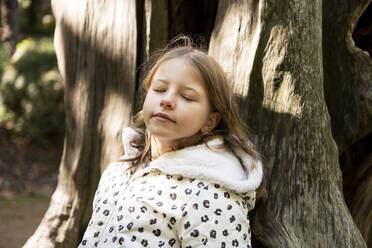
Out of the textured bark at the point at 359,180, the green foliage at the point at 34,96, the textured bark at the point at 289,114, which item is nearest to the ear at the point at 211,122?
the textured bark at the point at 289,114

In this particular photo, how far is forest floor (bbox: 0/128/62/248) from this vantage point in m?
5.38

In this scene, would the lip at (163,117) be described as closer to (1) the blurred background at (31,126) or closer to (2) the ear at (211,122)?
(2) the ear at (211,122)

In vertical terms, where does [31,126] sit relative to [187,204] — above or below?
below

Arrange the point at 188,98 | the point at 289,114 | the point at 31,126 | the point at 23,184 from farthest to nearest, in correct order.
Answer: the point at 31,126
the point at 23,184
the point at 289,114
the point at 188,98

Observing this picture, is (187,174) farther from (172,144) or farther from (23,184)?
(23,184)

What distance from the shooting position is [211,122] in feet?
7.06

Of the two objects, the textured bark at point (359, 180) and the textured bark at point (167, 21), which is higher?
the textured bark at point (167, 21)

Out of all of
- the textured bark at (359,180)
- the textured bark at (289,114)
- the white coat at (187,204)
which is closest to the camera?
the white coat at (187,204)

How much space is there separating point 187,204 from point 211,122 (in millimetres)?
423

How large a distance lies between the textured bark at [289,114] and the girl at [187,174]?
258 millimetres

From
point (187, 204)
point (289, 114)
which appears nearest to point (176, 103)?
point (187, 204)

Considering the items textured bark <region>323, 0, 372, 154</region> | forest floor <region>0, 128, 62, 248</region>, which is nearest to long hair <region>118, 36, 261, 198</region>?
textured bark <region>323, 0, 372, 154</region>

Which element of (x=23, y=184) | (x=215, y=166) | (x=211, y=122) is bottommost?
(x=23, y=184)

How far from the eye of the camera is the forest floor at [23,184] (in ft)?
17.7
